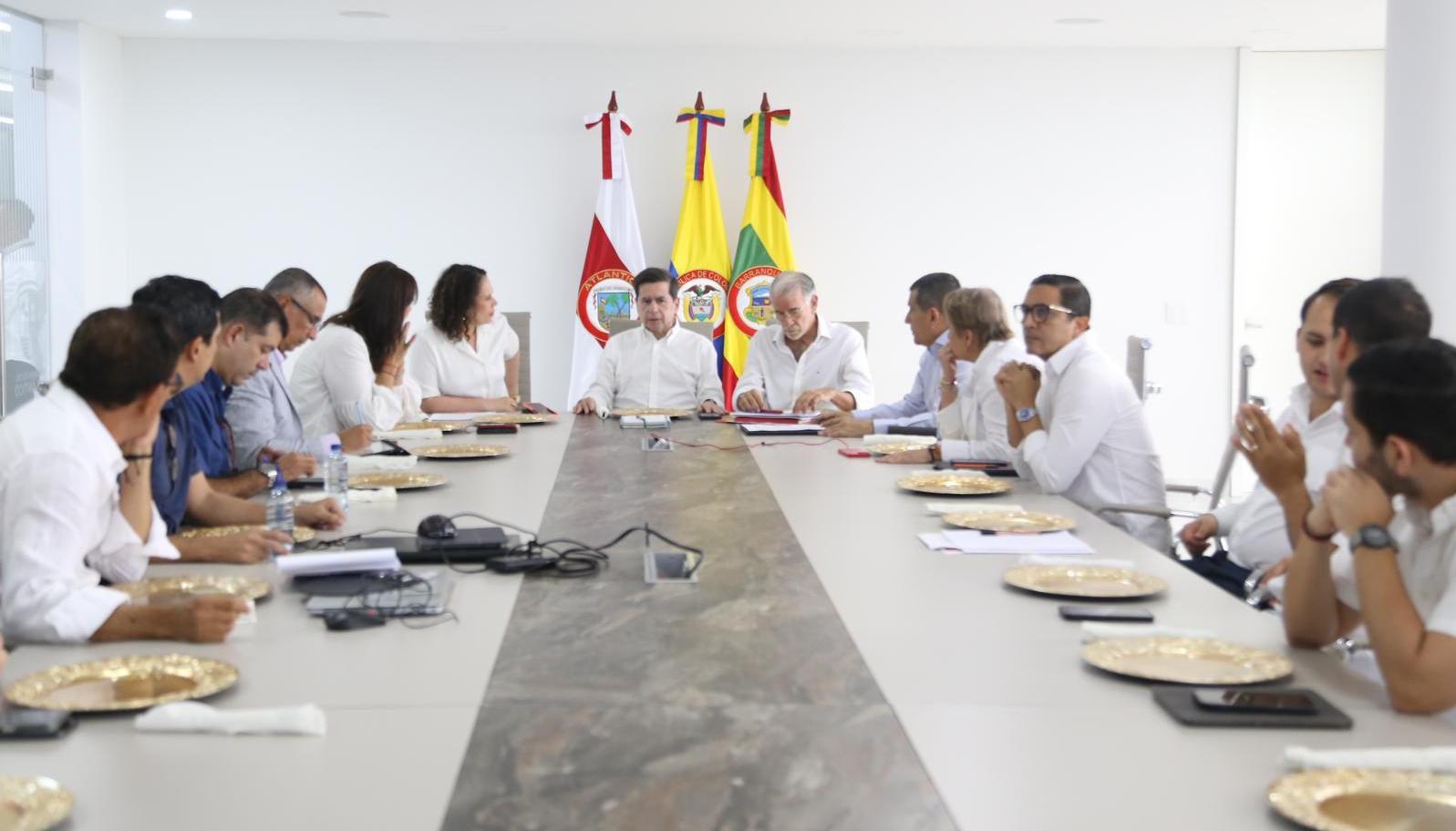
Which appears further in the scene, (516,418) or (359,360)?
(516,418)

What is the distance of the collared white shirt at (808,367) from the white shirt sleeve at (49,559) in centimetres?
421

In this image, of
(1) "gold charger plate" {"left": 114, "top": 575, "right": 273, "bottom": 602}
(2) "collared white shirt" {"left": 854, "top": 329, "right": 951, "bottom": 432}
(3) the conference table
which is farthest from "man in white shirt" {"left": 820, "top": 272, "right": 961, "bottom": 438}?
(1) "gold charger plate" {"left": 114, "top": 575, "right": 273, "bottom": 602}

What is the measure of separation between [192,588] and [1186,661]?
1619mm

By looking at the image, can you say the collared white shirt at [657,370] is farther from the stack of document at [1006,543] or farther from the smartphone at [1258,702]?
the smartphone at [1258,702]

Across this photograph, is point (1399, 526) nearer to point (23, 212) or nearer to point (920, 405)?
point (920, 405)

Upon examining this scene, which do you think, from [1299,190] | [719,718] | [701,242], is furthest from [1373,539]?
[1299,190]

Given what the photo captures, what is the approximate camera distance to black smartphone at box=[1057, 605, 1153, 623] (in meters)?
2.40

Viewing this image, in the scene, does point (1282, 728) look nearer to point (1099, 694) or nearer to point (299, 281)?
point (1099, 694)

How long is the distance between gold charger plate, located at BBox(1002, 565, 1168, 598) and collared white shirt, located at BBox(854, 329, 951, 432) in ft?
10.2

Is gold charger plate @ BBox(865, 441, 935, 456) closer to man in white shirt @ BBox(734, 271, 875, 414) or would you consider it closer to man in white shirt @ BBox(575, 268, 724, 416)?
man in white shirt @ BBox(734, 271, 875, 414)

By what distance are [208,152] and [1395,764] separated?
811 centimetres

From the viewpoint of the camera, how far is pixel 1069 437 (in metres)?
4.01

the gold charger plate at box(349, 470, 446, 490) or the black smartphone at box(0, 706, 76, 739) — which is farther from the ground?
the gold charger plate at box(349, 470, 446, 490)

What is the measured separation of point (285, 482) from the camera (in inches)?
150
